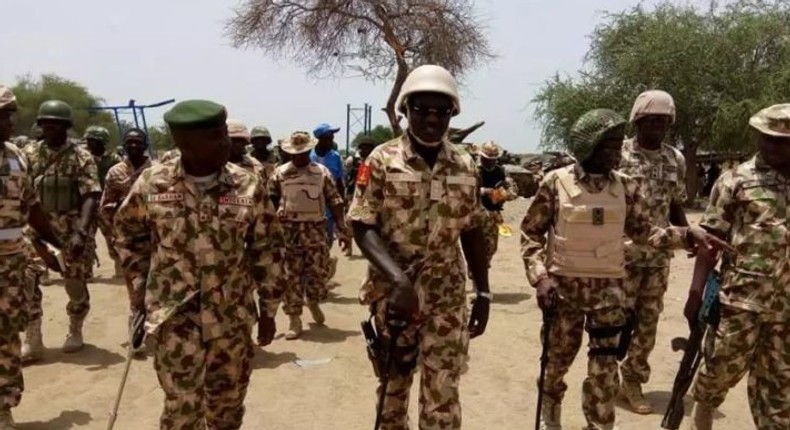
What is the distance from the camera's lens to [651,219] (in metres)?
5.22

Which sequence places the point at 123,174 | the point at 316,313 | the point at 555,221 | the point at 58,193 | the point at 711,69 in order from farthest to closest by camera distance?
the point at 711,69
the point at 316,313
the point at 123,174
the point at 58,193
the point at 555,221

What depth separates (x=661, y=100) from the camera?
16.3ft

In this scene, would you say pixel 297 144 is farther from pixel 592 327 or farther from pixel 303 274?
pixel 592 327

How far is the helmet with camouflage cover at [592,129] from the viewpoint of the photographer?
4160mm

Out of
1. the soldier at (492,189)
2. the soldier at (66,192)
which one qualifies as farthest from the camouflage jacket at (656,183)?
the soldier at (66,192)

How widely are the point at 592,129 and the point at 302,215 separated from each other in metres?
3.93

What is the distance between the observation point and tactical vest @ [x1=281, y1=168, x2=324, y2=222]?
7500mm

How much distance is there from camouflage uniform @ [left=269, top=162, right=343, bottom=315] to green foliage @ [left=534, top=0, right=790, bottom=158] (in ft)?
52.8

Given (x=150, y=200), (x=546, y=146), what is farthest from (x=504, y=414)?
(x=546, y=146)

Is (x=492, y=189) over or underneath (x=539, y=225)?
underneath

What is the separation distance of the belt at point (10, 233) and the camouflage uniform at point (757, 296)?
4.22 meters

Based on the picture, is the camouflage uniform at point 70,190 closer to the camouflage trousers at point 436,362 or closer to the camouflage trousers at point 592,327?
the camouflage trousers at point 436,362

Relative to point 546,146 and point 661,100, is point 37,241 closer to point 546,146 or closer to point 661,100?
point 661,100

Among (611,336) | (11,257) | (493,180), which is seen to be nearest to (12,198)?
(11,257)
